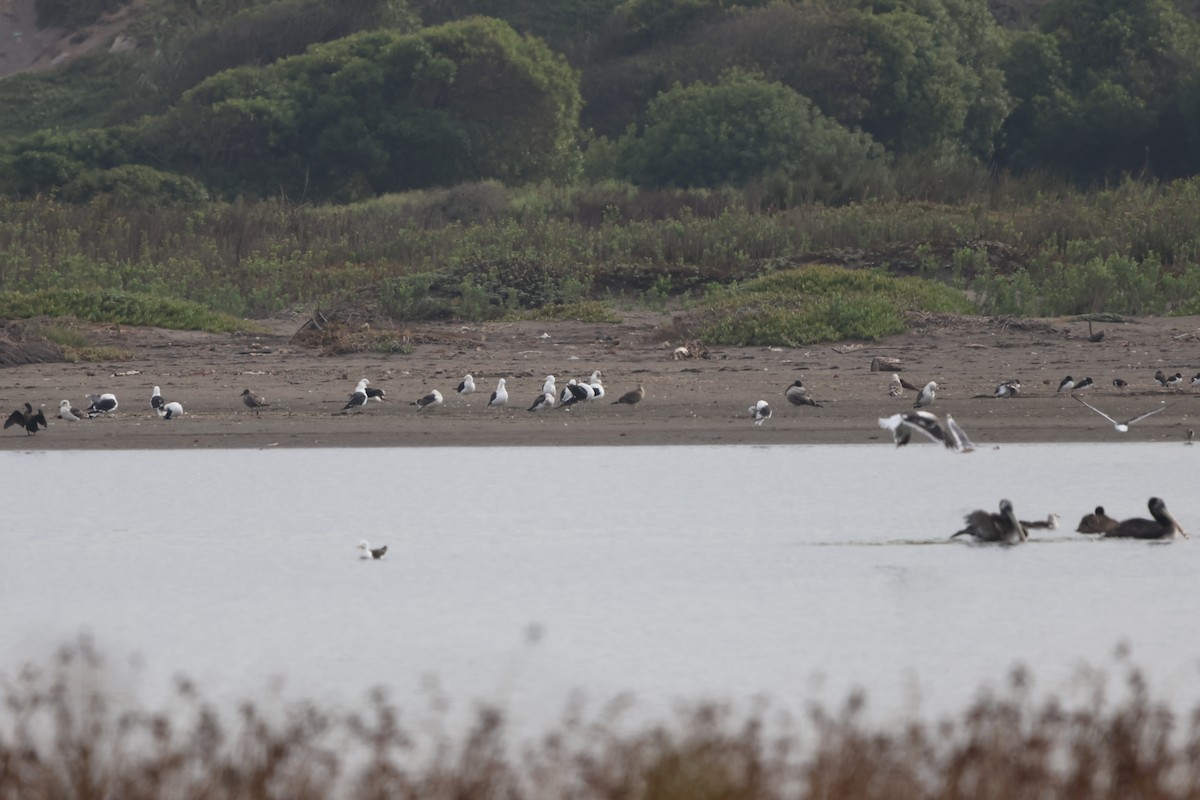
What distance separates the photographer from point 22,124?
1881 inches

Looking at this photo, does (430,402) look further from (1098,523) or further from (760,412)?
(1098,523)

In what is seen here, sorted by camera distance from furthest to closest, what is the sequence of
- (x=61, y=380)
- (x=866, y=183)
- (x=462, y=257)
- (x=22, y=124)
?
(x=22, y=124) < (x=866, y=183) < (x=462, y=257) < (x=61, y=380)

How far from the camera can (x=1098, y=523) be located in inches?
461

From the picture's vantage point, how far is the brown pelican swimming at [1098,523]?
11.7m

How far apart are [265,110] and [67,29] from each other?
1743 cm

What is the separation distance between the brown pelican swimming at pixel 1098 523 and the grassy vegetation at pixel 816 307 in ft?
23.4

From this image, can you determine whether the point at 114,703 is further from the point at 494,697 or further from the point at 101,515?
the point at 101,515

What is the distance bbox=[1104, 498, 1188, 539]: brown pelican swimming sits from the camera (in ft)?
37.1

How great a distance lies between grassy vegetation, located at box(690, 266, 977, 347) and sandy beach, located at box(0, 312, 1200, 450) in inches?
10.6

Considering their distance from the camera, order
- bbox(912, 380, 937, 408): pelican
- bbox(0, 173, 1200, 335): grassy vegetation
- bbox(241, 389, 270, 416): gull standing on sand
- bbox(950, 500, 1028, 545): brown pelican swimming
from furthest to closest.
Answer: bbox(0, 173, 1200, 335): grassy vegetation → bbox(241, 389, 270, 416): gull standing on sand → bbox(912, 380, 937, 408): pelican → bbox(950, 500, 1028, 545): brown pelican swimming

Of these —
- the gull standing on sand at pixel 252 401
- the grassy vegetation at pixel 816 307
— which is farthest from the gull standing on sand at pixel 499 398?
the grassy vegetation at pixel 816 307

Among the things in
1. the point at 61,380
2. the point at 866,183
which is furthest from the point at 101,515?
the point at 866,183

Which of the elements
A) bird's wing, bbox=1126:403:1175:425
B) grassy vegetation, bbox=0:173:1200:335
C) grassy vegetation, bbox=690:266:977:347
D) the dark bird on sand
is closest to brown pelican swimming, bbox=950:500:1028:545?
bird's wing, bbox=1126:403:1175:425

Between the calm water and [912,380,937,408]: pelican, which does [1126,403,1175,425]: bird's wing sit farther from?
[912,380,937,408]: pelican
